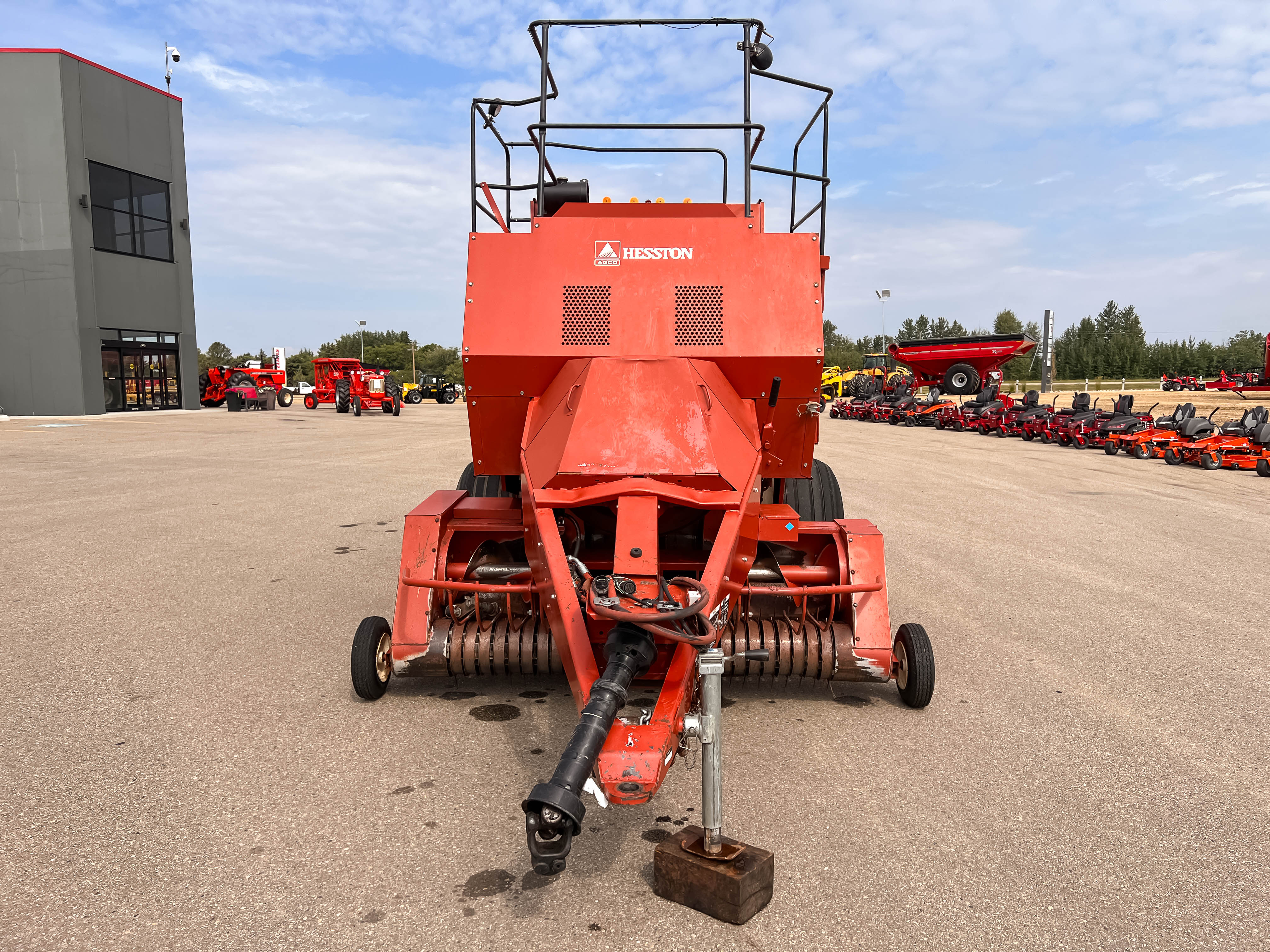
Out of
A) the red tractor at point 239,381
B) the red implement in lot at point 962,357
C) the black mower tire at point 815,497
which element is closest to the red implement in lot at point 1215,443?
the red implement in lot at point 962,357

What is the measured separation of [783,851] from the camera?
294 centimetres

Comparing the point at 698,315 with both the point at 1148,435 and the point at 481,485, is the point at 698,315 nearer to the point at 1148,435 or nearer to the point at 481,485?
the point at 481,485

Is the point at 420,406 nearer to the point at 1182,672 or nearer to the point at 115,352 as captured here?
the point at 115,352

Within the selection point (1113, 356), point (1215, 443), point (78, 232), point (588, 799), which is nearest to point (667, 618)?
point (588, 799)

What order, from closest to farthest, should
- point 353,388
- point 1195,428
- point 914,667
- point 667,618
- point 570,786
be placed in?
point 570,786 < point 667,618 < point 914,667 < point 1195,428 < point 353,388

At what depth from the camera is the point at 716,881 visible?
8.43 feet

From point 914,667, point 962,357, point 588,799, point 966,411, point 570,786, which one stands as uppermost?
point 962,357

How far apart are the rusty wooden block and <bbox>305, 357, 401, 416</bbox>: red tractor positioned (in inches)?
1141

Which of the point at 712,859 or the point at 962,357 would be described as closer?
the point at 712,859

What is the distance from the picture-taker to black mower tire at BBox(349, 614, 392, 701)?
416 cm

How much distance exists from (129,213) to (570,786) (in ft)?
115

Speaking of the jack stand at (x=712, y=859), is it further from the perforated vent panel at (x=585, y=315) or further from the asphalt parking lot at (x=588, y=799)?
the perforated vent panel at (x=585, y=315)

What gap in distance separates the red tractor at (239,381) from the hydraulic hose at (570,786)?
3554 cm

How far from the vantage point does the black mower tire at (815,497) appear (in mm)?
6184
